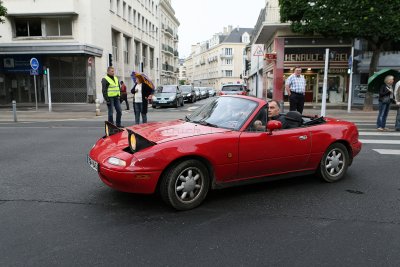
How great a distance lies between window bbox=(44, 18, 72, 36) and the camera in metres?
29.3

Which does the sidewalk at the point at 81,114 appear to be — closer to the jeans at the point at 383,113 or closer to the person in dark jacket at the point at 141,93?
the jeans at the point at 383,113

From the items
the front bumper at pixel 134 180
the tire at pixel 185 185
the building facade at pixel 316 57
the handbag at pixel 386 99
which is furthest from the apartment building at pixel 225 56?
the front bumper at pixel 134 180

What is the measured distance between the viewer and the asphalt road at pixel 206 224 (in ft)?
10.8

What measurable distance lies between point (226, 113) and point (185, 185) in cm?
130

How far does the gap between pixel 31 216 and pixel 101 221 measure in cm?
83

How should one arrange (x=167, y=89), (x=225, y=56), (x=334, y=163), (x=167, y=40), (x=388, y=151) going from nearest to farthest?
(x=334, y=163), (x=388, y=151), (x=167, y=89), (x=167, y=40), (x=225, y=56)

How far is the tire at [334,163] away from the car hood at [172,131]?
1.83 m

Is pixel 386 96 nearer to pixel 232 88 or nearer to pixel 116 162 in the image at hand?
pixel 116 162

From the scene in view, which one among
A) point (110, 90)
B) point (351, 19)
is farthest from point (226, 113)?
point (351, 19)

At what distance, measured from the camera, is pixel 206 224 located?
4023mm

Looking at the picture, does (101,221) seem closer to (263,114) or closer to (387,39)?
(263,114)

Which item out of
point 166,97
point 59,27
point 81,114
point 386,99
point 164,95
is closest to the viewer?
point 386,99

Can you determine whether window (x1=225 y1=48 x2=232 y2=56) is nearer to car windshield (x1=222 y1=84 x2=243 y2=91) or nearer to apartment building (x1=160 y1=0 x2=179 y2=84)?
apartment building (x1=160 y1=0 x2=179 y2=84)

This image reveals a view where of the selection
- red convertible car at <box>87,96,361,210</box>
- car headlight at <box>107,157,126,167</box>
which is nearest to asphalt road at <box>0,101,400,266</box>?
red convertible car at <box>87,96,361,210</box>
